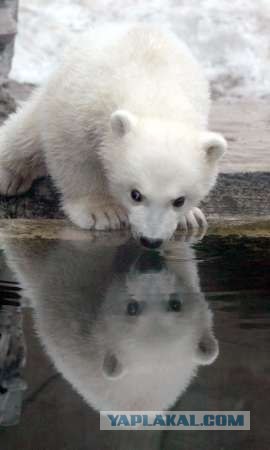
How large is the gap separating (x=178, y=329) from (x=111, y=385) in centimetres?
56

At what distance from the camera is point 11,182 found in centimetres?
584

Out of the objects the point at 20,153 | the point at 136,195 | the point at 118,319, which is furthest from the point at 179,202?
the point at 20,153

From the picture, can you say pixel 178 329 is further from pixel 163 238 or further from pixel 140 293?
pixel 163 238

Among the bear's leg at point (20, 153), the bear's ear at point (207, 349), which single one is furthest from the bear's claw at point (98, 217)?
the bear's ear at point (207, 349)

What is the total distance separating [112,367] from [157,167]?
4.89 ft

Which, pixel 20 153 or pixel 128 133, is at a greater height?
pixel 128 133

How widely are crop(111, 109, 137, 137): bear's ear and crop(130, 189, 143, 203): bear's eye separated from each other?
306 mm

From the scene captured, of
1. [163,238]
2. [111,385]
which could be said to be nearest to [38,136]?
[163,238]

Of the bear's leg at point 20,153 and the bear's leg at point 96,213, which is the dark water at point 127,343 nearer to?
the bear's leg at point 96,213

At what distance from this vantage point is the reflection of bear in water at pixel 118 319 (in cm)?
290

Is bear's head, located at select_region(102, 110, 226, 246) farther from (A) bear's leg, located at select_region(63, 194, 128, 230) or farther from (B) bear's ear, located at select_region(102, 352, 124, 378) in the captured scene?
(B) bear's ear, located at select_region(102, 352, 124, 378)

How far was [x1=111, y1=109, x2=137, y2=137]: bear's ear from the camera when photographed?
4425 mm

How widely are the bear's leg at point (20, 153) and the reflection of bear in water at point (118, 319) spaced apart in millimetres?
1295

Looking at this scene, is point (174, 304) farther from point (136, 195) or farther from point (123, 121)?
point (123, 121)
